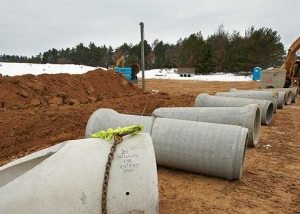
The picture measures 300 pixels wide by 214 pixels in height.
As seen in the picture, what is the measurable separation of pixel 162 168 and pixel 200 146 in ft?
2.79

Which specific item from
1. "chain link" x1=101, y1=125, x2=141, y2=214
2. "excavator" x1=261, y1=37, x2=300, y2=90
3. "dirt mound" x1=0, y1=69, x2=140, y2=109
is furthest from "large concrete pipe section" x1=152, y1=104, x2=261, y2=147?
"excavator" x1=261, y1=37, x2=300, y2=90

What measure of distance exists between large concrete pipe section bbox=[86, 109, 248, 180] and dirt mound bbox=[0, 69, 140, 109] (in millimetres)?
7311

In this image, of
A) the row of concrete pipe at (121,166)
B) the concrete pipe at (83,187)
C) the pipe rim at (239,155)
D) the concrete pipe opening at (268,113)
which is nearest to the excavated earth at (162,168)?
the pipe rim at (239,155)

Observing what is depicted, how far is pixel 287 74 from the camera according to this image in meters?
19.2

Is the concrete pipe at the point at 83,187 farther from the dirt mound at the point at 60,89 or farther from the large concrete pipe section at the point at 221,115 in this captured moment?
the dirt mound at the point at 60,89

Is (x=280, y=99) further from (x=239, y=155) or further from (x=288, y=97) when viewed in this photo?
(x=239, y=155)

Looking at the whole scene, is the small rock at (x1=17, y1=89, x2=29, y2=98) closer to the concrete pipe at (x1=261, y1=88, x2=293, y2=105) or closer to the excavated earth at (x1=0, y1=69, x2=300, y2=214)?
the excavated earth at (x1=0, y1=69, x2=300, y2=214)

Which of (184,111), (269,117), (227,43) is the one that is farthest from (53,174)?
(227,43)

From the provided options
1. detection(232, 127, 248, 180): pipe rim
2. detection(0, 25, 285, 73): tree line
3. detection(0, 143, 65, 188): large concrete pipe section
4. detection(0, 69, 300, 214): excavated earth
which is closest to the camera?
detection(0, 143, 65, 188): large concrete pipe section

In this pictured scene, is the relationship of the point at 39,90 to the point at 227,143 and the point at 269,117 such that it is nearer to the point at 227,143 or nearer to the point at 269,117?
the point at 269,117

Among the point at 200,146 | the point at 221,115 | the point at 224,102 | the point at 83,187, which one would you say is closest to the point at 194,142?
the point at 200,146

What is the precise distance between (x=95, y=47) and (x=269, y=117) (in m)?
80.1

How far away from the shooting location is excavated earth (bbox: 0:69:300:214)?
4.55 meters

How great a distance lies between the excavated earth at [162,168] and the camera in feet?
14.9
